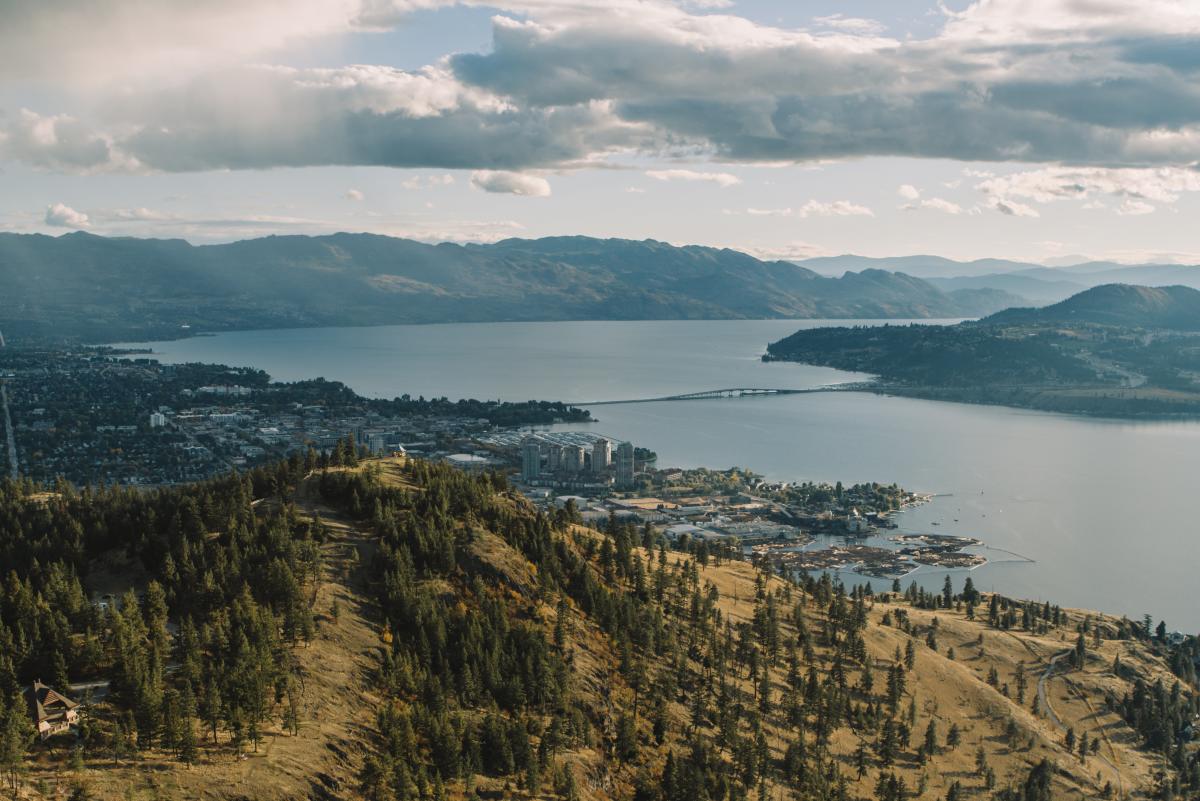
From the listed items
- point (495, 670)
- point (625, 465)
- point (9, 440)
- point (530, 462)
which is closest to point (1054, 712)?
point (495, 670)

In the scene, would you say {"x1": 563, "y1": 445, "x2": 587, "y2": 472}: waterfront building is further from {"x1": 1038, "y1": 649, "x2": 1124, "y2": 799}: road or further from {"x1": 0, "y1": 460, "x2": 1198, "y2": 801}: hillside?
{"x1": 1038, "y1": 649, "x2": 1124, "y2": 799}: road

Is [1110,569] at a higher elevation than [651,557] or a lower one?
lower

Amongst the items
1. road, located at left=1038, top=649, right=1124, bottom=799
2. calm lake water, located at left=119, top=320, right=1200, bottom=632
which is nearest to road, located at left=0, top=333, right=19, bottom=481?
calm lake water, located at left=119, top=320, right=1200, bottom=632

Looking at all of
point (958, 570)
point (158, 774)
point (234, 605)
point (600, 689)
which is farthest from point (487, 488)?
point (958, 570)

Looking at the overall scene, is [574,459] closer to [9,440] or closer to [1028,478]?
[1028,478]

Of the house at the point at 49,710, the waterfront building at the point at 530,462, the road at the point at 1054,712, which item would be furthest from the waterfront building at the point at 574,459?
the house at the point at 49,710

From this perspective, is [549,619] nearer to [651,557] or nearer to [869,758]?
[869,758]
